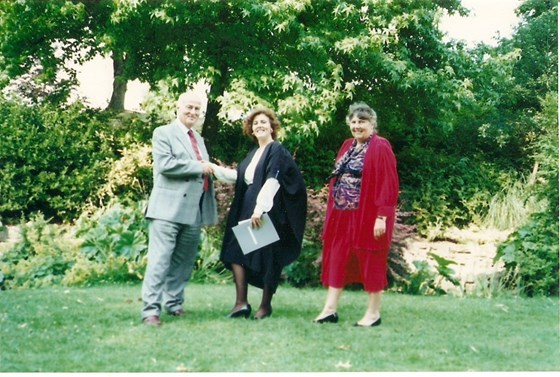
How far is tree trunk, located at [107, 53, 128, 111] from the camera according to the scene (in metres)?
8.66

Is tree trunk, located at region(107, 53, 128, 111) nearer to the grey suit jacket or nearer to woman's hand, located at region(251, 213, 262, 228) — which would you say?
the grey suit jacket

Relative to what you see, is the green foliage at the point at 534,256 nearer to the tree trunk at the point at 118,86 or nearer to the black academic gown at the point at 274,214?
the black academic gown at the point at 274,214

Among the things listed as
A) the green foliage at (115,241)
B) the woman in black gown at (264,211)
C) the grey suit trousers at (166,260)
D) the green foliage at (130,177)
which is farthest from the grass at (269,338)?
the green foliage at (130,177)

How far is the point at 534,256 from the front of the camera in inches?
222

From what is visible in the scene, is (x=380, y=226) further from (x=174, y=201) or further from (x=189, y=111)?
(x=189, y=111)

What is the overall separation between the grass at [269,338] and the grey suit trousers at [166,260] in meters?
0.16

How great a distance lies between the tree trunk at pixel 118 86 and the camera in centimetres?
866

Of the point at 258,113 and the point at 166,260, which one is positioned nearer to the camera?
the point at 166,260

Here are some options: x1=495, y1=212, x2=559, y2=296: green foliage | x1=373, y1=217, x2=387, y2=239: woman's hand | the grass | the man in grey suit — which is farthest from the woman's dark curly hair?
x1=495, y1=212, x2=559, y2=296: green foliage

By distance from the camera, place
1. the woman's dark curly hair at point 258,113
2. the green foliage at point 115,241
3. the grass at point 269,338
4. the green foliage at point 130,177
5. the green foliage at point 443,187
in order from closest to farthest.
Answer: the grass at point 269,338 < the woman's dark curly hair at point 258,113 < the green foliage at point 115,241 < the green foliage at point 130,177 < the green foliage at point 443,187

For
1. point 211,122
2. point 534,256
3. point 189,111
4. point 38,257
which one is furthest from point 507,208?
point 38,257

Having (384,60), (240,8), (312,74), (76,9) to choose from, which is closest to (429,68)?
(384,60)

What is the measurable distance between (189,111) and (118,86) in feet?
17.6

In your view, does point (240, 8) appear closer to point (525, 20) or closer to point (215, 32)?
point (215, 32)
